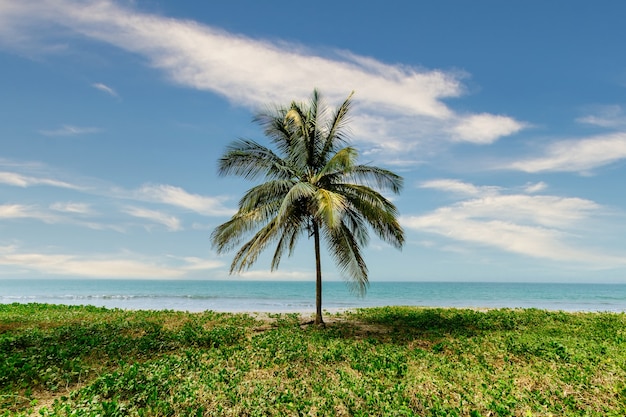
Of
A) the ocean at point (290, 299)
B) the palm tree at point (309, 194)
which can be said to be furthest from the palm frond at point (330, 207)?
the ocean at point (290, 299)

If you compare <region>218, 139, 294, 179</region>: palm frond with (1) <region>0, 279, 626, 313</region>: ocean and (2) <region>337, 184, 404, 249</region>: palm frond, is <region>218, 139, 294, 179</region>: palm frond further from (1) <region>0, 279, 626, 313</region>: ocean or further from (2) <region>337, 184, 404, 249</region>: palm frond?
(1) <region>0, 279, 626, 313</region>: ocean

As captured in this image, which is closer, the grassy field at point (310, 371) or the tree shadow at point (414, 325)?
the grassy field at point (310, 371)

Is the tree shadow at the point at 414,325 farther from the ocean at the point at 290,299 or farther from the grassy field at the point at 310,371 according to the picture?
the ocean at the point at 290,299

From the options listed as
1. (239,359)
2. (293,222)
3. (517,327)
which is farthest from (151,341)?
(517,327)

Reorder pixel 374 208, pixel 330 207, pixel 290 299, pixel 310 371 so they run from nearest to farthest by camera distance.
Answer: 1. pixel 310 371
2. pixel 330 207
3. pixel 374 208
4. pixel 290 299

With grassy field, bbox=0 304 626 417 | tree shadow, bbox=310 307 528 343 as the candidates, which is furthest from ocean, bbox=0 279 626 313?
grassy field, bbox=0 304 626 417

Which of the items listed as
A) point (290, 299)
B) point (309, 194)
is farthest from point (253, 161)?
point (290, 299)

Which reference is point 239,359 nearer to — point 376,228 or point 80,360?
point 80,360

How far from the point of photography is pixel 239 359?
987cm

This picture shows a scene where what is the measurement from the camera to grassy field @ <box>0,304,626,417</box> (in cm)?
711

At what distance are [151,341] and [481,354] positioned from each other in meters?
9.20

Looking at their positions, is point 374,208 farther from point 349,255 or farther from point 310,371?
point 310,371

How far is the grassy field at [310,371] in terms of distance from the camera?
23.3 feet

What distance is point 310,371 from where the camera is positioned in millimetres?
8961
